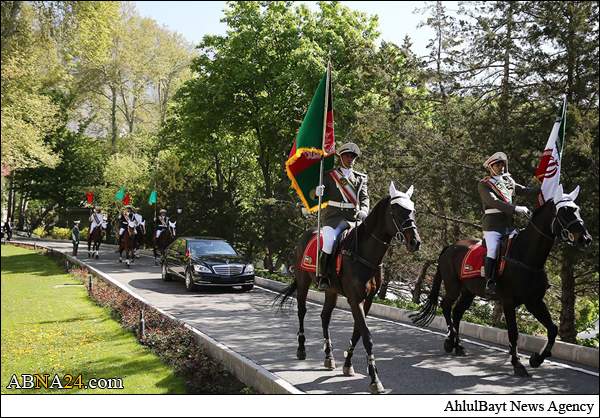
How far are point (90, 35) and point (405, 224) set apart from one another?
90.5 feet

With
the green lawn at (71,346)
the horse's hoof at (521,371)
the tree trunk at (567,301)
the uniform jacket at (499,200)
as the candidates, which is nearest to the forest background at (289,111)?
the tree trunk at (567,301)

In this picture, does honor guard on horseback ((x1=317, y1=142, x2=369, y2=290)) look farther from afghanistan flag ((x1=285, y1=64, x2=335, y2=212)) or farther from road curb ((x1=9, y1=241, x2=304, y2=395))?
road curb ((x1=9, y1=241, x2=304, y2=395))

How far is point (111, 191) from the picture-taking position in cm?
4544

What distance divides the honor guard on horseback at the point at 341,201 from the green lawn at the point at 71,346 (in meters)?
2.87

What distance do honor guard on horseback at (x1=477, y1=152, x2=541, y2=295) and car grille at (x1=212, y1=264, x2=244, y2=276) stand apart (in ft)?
34.4

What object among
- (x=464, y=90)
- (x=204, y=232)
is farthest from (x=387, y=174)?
(x=204, y=232)

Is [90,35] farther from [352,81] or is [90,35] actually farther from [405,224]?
[405,224]

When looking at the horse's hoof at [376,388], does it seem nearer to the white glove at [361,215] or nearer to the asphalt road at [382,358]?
the asphalt road at [382,358]

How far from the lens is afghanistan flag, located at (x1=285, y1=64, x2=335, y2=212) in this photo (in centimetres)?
807

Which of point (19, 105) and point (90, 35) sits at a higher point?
point (90, 35)

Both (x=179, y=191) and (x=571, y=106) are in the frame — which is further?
(x=179, y=191)

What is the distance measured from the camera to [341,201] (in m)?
8.22

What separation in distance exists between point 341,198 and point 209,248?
38.2 feet

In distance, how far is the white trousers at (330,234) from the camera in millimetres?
8078
